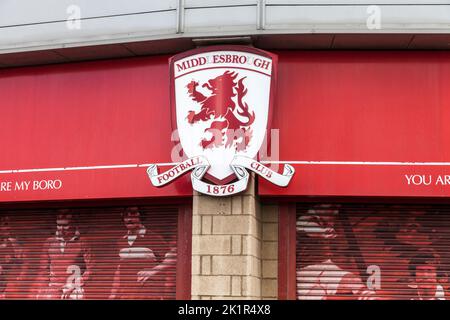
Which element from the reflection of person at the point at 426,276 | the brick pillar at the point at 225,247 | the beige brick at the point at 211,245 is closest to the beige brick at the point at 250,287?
the brick pillar at the point at 225,247

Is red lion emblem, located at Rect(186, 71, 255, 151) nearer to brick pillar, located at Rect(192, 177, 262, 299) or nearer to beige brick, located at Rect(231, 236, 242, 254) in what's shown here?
brick pillar, located at Rect(192, 177, 262, 299)

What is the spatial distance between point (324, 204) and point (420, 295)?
1731 millimetres

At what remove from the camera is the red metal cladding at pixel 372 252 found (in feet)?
35.5

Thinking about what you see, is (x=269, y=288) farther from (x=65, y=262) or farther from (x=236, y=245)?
(x=65, y=262)

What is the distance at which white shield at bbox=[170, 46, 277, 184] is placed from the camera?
35.3ft

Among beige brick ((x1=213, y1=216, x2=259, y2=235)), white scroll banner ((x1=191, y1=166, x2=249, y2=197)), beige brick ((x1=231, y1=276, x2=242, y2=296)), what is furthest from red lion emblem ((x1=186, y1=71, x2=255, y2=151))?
beige brick ((x1=231, y1=276, x2=242, y2=296))

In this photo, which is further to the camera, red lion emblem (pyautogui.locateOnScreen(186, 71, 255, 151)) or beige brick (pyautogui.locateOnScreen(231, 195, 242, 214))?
red lion emblem (pyautogui.locateOnScreen(186, 71, 255, 151))

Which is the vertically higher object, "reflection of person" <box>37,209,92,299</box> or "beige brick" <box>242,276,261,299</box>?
"reflection of person" <box>37,209,92,299</box>

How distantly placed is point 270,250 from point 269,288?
0.50m

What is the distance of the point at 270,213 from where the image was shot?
11.1 meters

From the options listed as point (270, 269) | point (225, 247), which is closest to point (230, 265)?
point (225, 247)

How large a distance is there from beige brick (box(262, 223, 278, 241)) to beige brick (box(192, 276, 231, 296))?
92cm

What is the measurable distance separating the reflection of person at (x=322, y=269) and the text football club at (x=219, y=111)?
2.97 ft

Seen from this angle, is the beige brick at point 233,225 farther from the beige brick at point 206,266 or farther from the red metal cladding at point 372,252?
the red metal cladding at point 372,252
